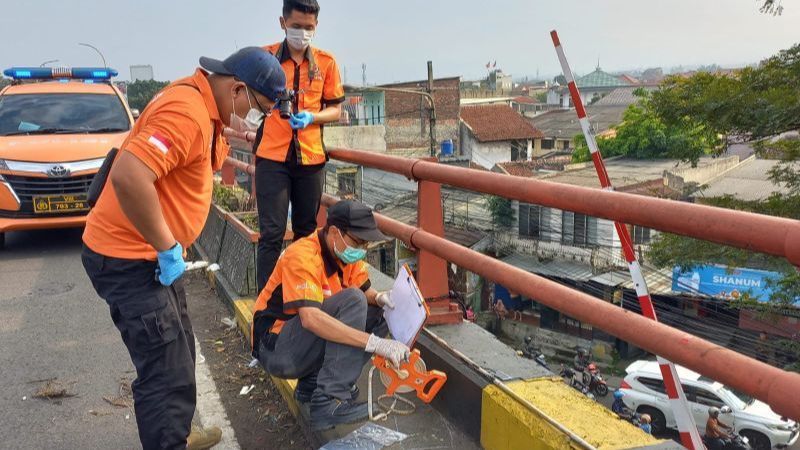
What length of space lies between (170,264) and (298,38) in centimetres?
179

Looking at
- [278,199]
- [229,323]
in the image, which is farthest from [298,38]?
[229,323]

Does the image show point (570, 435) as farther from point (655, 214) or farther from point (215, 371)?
point (215, 371)

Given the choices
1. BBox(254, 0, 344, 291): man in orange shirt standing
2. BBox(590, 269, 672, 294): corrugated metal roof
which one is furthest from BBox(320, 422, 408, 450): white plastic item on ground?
BBox(590, 269, 672, 294): corrugated metal roof

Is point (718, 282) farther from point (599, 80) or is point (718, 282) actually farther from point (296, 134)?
point (599, 80)

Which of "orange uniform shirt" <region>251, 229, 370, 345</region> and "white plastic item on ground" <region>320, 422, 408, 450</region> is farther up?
"orange uniform shirt" <region>251, 229, 370, 345</region>

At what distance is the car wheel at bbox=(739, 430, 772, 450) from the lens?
14.7 m

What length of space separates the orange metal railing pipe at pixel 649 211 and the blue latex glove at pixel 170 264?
126 cm

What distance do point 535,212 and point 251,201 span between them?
17.1 m

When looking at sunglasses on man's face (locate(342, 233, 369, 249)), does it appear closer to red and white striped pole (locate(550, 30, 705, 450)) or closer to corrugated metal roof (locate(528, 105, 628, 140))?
red and white striped pole (locate(550, 30, 705, 450))

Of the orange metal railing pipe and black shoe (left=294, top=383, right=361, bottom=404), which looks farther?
black shoe (left=294, top=383, right=361, bottom=404)

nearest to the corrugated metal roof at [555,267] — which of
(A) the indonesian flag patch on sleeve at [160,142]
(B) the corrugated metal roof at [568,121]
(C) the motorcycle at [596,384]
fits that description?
(C) the motorcycle at [596,384]

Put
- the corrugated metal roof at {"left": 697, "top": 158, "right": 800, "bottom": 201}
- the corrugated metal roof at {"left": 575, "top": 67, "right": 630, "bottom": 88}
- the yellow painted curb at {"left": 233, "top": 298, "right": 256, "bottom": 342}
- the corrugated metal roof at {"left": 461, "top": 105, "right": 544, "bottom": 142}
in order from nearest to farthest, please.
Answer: the yellow painted curb at {"left": 233, "top": 298, "right": 256, "bottom": 342} < the corrugated metal roof at {"left": 697, "top": 158, "right": 800, "bottom": 201} < the corrugated metal roof at {"left": 461, "top": 105, "right": 544, "bottom": 142} < the corrugated metal roof at {"left": 575, "top": 67, "right": 630, "bottom": 88}

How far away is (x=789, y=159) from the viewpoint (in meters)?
12.0

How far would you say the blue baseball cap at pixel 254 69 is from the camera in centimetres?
244
